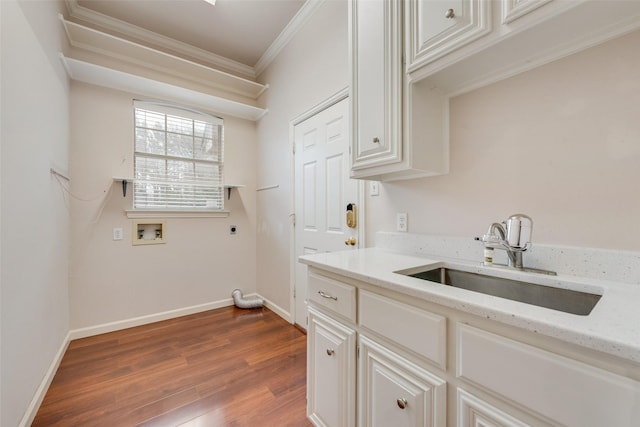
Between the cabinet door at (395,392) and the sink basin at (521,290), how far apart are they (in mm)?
401

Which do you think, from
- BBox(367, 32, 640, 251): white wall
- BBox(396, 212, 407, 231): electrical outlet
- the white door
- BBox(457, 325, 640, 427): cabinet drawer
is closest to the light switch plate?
the white door

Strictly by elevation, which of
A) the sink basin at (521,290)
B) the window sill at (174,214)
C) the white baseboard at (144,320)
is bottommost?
the white baseboard at (144,320)

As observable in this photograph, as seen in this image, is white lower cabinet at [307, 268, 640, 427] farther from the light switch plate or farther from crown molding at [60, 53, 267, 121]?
crown molding at [60, 53, 267, 121]

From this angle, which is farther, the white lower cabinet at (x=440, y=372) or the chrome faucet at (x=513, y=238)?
the chrome faucet at (x=513, y=238)

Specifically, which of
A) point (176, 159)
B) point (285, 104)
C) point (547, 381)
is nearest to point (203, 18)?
point (285, 104)

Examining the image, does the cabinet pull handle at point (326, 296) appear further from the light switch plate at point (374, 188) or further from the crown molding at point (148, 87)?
the crown molding at point (148, 87)

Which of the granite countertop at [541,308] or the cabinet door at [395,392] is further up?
the granite countertop at [541,308]

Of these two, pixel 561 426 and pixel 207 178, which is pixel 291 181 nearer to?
pixel 207 178

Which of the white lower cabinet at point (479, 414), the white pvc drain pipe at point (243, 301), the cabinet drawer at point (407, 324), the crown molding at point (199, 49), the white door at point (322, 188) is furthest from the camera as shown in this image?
the white pvc drain pipe at point (243, 301)

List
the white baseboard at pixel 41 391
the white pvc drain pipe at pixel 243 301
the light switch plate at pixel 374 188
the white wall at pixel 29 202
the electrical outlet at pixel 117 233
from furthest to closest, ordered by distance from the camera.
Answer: the white pvc drain pipe at pixel 243 301 → the electrical outlet at pixel 117 233 → the light switch plate at pixel 374 188 → the white baseboard at pixel 41 391 → the white wall at pixel 29 202

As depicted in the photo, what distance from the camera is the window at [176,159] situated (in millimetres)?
2754

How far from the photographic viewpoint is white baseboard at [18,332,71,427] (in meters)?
1.43

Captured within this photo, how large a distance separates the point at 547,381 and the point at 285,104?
114 inches

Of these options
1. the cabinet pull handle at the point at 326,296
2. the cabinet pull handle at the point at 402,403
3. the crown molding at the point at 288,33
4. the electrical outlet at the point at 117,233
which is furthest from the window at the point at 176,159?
the cabinet pull handle at the point at 402,403
